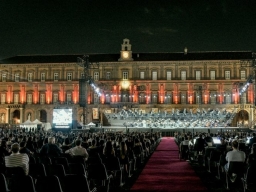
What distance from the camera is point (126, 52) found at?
9112 cm

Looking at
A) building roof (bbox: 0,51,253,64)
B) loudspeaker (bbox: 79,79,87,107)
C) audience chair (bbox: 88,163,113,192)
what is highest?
building roof (bbox: 0,51,253,64)

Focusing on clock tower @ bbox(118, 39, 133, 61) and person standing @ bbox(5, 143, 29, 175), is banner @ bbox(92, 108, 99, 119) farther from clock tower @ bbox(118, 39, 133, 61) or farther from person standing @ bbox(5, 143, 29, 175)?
person standing @ bbox(5, 143, 29, 175)

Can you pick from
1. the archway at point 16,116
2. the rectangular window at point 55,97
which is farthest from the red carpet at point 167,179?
the archway at point 16,116

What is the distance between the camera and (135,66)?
298 feet

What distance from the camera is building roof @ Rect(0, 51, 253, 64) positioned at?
9069 centimetres

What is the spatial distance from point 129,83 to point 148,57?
26.3 feet

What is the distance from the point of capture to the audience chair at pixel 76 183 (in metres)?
8.31

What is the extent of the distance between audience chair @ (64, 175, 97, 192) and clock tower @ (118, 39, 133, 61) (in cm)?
8289

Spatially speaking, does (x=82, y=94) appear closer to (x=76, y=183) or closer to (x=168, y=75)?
(x=76, y=183)

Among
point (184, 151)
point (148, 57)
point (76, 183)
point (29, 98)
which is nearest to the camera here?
point (76, 183)

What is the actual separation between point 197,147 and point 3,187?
1687cm

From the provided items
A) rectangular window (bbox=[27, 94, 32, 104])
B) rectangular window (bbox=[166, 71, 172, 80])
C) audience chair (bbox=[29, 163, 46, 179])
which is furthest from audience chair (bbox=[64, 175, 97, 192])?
rectangular window (bbox=[27, 94, 32, 104])

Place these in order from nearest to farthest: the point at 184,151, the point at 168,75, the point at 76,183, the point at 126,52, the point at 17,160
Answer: the point at 76,183 < the point at 17,160 < the point at 184,151 < the point at 168,75 < the point at 126,52

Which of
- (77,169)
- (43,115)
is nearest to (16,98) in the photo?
(43,115)
